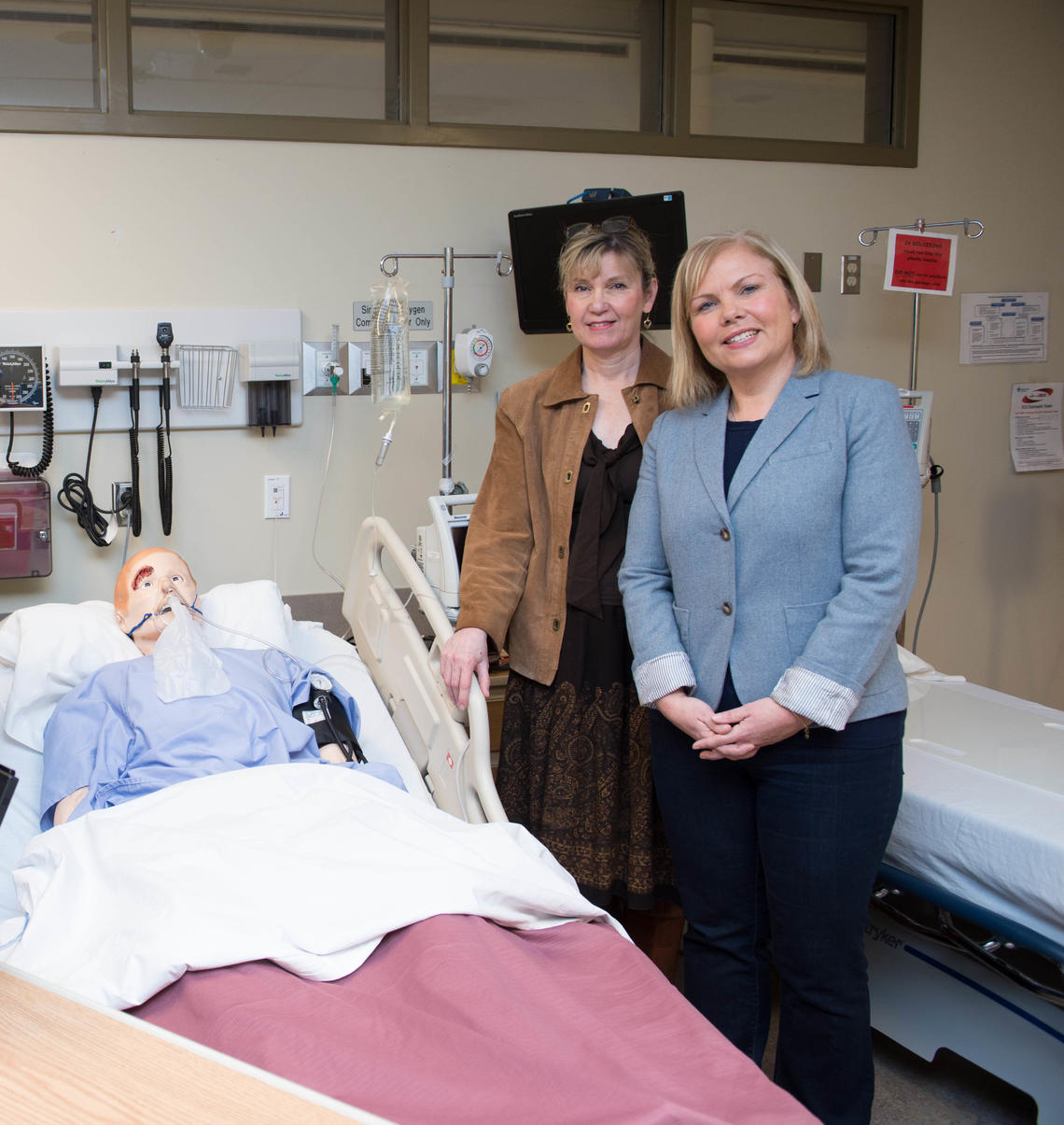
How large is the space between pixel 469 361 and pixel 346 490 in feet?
1.63

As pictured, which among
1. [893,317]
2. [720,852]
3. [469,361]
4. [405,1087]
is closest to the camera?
[405,1087]

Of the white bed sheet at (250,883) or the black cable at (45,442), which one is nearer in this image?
the white bed sheet at (250,883)

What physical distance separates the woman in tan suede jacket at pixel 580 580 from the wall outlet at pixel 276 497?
1.05 meters

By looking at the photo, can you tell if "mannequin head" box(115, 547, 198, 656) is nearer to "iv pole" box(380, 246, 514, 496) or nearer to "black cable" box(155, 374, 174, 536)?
"black cable" box(155, 374, 174, 536)

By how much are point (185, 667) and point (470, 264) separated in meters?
1.57

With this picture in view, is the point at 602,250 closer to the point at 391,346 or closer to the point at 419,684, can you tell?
the point at 419,684

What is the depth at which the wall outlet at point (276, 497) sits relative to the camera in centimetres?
301

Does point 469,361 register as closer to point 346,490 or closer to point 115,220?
point 346,490

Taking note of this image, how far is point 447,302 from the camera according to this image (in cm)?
286

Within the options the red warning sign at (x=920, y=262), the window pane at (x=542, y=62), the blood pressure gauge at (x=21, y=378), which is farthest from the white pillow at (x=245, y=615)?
the red warning sign at (x=920, y=262)

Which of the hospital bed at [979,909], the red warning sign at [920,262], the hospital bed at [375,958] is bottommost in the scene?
the hospital bed at [979,909]

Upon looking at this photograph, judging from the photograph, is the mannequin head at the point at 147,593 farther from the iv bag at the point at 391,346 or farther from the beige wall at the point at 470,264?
the iv bag at the point at 391,346

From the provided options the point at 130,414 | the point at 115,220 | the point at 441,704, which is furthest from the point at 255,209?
the point at 441,704

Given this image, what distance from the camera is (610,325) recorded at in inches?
78.0
